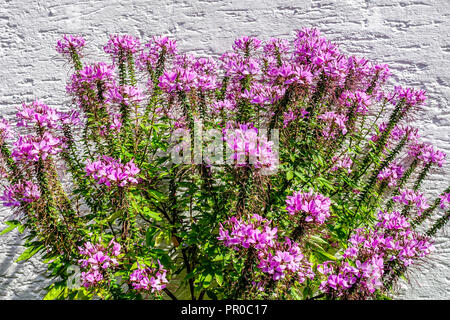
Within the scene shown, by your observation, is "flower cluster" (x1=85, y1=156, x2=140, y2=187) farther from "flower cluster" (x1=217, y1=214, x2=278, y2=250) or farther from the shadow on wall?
the shadow on wall

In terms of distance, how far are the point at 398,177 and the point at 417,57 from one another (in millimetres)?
1754

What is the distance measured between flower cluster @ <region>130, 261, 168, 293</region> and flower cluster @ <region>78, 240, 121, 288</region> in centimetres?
17

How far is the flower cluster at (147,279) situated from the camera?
6.14ft

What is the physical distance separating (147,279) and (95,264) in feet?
1.06

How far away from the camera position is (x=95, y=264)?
179 centimetres

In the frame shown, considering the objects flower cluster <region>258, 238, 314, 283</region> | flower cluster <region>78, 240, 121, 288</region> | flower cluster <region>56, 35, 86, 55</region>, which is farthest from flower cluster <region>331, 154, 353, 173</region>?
flower cluster <region>56, 35, 86, 55</region>

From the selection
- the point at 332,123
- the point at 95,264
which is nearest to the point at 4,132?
the point at 95,264

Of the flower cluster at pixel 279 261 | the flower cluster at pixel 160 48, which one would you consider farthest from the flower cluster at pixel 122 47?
the flower cluster at pixel 279 261

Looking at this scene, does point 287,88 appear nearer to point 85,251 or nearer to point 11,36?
point 85,251

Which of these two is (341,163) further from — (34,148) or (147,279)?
(34,148)

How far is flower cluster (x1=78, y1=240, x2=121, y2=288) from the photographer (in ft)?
5.79

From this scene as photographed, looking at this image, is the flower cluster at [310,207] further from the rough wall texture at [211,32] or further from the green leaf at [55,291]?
the rough wall texture at [211,32]

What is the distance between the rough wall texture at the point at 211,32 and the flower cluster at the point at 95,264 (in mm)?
2097
